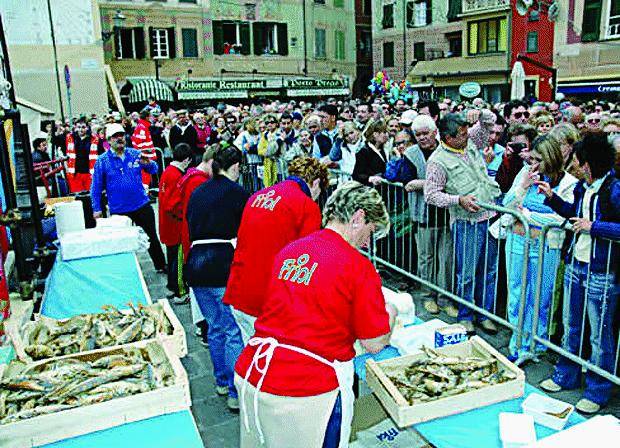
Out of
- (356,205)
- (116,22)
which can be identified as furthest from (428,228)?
(116,22)

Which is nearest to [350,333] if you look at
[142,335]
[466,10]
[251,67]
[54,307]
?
[142,335]

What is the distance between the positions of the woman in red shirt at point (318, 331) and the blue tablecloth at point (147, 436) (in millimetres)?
342

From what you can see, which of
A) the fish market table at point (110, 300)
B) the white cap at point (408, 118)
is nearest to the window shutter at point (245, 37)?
the white cap at point (408, 118)

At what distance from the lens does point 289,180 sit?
3.82 meters

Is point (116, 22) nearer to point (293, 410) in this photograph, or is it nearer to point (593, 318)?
point (593, 318)

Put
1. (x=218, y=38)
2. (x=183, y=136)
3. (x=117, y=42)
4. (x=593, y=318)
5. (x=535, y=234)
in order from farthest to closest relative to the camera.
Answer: (x=218, y=38) < (x=117, y=42) < (x=183, y=136) < (x=535, y=234) < (x=593, y=318)

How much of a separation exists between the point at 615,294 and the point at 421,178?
258 cm

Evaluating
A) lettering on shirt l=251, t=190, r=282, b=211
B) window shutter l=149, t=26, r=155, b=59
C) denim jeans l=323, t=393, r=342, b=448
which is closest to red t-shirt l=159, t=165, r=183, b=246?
lettering on shirt l=251, t=190, r=282, b=211

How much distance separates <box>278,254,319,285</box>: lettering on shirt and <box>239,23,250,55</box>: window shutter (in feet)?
117

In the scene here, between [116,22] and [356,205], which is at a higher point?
[116,22]

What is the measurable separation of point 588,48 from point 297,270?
27.8m

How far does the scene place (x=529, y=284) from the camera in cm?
512

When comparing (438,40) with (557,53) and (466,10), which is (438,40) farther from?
(557,53)

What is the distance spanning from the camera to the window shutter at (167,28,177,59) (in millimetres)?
32844
